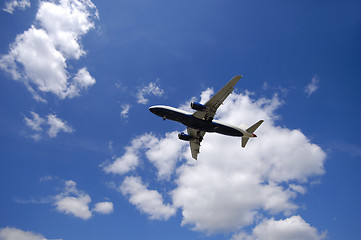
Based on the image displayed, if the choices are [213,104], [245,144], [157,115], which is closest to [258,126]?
[245,144]

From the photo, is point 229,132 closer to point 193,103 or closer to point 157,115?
point 193,103

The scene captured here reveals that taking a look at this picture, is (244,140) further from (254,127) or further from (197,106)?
(197,106)

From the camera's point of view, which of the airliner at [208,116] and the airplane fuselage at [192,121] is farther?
the airplane fuselage at [192,121]

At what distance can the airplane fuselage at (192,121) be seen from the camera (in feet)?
152

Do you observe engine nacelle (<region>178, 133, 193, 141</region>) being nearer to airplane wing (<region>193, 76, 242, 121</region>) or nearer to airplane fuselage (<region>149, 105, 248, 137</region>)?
airplane fuselage (<region>149, 105, 248, 137</region>)

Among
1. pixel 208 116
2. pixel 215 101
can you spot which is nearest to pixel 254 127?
pixel 208 116

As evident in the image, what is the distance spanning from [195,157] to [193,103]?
20.9 m

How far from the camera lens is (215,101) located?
4481 centimetres

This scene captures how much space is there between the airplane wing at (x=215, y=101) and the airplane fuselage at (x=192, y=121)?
126 cm

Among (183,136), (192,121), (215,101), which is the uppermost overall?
(183,136)

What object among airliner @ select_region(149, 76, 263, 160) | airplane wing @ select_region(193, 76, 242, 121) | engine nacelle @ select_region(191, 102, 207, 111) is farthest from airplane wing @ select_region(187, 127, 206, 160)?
engine nacelle @ select_region(191, 102, 207, 111)

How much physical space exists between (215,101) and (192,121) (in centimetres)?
662

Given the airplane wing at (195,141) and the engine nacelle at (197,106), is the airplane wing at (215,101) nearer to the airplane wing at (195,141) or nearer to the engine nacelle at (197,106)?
the engine nacelle at (197,106)

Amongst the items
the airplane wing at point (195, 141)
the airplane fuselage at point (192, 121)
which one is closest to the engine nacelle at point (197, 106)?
the airplane fuselage at point (192, 121)
